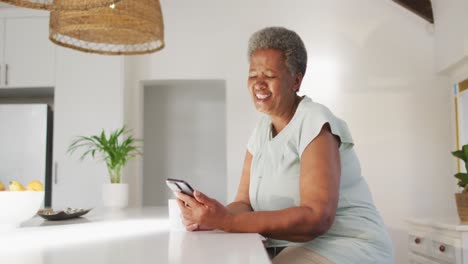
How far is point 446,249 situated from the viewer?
273cm

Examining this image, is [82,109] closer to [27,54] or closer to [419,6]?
[27,54]

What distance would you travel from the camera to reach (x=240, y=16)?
14.7ft

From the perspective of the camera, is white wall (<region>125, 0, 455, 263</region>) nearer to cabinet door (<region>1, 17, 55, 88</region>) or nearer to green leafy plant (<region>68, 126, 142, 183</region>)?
green leafy plant (<region>68, 126, 142, 183</region>)

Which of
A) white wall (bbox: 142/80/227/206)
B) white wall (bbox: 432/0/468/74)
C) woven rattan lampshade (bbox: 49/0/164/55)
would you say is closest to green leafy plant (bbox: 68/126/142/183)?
white wall (bbox: 142/80/227/206)

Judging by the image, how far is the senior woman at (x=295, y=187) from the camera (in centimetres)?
125

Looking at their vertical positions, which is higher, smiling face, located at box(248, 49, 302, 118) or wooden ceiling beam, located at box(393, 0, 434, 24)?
wooden ceiling beam, located at box(393, 0, 434, 24)

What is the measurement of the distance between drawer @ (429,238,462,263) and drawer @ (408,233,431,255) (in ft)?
0.18

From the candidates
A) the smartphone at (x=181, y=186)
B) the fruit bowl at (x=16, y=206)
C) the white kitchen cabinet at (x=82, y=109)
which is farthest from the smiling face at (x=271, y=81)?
the white kitchen cabinet at (x=82, y=109)

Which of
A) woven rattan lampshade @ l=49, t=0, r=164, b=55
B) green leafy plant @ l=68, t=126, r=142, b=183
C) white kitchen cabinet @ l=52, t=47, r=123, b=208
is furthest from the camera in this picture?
white kitchen cabinet @ l=52, t=47, r=123, b=208

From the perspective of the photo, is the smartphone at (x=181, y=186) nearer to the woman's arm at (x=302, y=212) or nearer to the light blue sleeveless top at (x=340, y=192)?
the woman's arm at (x=302, y=212)

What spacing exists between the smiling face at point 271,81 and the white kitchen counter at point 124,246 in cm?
48

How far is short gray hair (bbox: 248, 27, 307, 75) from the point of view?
60.6 inches

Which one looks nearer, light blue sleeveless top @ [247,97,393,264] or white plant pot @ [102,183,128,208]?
light blue sleeveless top @ [247,97,393,264]

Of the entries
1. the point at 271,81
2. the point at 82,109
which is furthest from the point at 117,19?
the point at 82,109
